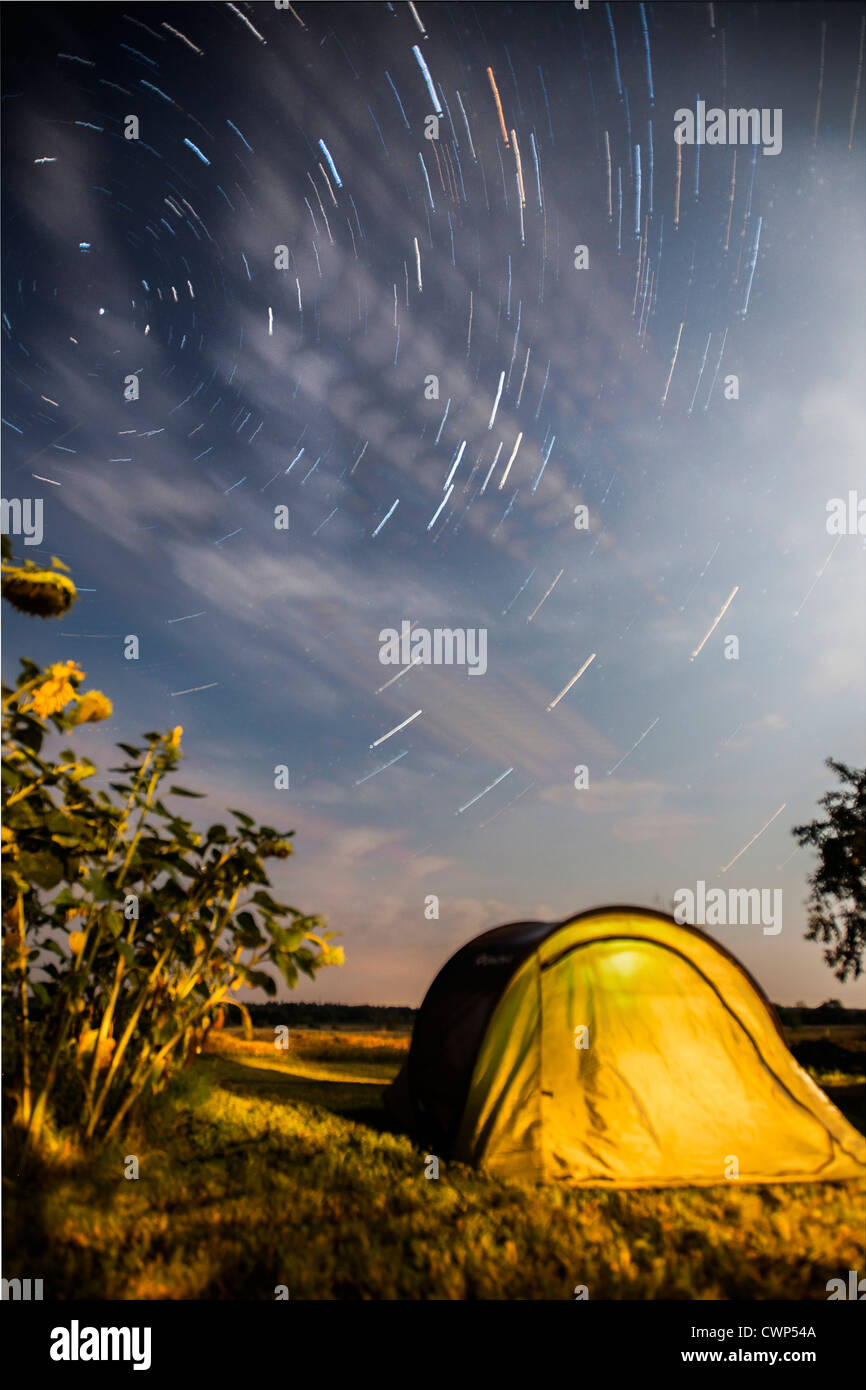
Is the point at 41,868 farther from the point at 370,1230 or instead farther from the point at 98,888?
the point at 370,1230

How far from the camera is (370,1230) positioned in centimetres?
422

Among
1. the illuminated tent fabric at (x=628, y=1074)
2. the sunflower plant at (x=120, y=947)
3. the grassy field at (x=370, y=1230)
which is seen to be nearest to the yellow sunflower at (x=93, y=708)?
the sunflower plant at (x=120, y=947)

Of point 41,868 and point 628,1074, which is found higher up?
point 41,868

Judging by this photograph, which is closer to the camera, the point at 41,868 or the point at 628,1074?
the point at 41,868

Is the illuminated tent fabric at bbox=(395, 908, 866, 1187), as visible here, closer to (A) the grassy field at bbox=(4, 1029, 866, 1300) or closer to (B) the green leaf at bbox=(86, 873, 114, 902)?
(A) the grassy field at bbox=(4, 1029, 866, 1300)

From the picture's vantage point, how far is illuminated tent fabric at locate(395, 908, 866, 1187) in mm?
5457

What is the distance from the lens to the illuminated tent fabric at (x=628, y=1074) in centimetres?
546
